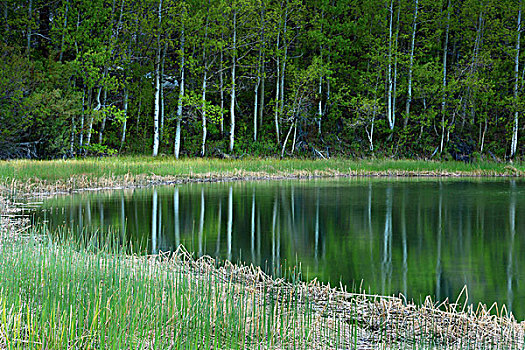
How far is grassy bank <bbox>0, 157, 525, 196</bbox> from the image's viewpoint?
20.3 meters

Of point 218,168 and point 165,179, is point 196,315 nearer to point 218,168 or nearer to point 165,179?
point 165,179

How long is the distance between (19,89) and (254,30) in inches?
660

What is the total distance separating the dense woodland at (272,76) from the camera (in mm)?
32438

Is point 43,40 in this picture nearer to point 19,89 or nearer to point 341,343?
point 19,89

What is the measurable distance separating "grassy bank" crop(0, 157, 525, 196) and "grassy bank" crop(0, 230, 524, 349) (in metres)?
14.1

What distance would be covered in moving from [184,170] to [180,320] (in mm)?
23163

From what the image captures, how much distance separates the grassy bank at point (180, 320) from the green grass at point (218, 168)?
14577mm

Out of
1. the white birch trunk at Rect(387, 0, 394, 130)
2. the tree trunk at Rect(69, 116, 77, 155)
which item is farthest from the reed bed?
the white birch trunk at Rect(387, 0, 394, 130)

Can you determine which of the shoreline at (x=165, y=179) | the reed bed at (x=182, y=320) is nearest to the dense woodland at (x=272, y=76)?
the shoreline at (x=165, y=179)

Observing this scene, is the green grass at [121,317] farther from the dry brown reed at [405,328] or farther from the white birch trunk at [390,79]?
the white birch trunk at [390,79]

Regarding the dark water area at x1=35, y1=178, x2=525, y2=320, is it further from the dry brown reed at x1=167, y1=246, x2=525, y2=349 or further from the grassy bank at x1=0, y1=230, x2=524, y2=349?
the grassy bank at x1=0, y1=230, x2=524, y2=349

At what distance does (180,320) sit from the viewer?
486cm

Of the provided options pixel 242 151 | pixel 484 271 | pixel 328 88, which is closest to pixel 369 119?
pixel 328 88

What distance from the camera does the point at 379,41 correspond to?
1534 inches
